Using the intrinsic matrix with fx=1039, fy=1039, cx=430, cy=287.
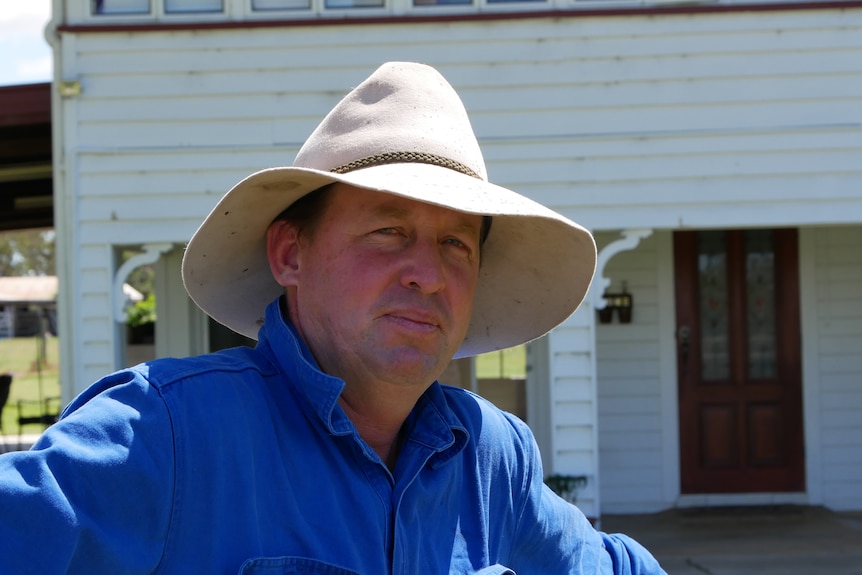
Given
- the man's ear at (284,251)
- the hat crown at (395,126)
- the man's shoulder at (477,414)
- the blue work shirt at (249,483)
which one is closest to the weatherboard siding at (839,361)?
the man's shoulder at (477,414)

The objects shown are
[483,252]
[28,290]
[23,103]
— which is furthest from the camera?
[28,290]

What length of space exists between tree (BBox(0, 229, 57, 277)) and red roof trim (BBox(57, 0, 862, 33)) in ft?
173

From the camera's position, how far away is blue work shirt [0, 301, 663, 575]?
1.19 m

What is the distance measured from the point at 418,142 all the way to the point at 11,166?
28.3 feet

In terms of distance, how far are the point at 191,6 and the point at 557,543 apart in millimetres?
6194

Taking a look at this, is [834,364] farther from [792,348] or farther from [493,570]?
[493,570]

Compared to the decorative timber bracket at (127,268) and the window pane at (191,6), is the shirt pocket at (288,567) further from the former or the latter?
the window pane at (191,6)

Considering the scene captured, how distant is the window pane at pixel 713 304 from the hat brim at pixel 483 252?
6597mm

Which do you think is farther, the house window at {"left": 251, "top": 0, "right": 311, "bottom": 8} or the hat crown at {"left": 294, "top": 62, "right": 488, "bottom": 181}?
the house window at {"left": 251, "top": 0, "right": 311, "bottom": 8}

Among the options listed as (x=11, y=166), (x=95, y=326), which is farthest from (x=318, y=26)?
(x=11, y=166)

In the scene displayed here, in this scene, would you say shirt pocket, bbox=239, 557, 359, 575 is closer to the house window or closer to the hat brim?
the hat brim

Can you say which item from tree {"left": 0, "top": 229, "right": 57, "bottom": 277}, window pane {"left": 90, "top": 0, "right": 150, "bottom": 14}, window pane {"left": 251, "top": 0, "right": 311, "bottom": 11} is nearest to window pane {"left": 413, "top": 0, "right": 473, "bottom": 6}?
window pane {"left": 251, "top": 0, "right": 311, "bottom": 11}

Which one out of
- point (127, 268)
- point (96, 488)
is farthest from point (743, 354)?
point (96, 488)

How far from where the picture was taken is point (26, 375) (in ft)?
104
